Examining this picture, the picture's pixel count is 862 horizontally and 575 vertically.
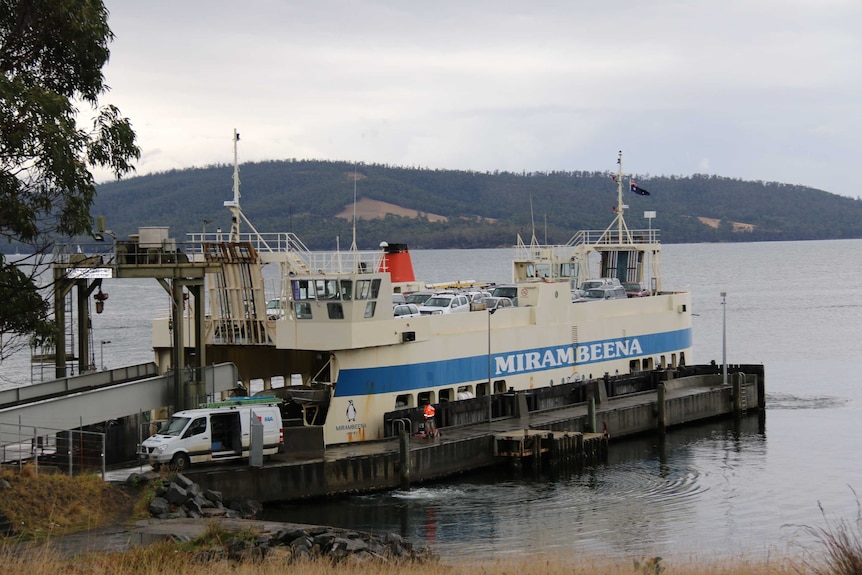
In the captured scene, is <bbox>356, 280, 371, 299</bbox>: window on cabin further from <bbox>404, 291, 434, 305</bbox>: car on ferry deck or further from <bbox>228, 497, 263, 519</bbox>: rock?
<bbox>404, 291, 434, 305</bbox>: car on ferry deck

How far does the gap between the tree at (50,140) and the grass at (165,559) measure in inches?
131

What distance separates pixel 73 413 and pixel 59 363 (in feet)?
13.4

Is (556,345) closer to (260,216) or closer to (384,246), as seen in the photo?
(384,246)

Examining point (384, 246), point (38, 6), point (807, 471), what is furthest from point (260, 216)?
point (38, 6)

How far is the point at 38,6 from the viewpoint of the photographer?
20578 millimetres

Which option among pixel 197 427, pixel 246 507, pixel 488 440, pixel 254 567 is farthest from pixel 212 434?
pixel 254 567

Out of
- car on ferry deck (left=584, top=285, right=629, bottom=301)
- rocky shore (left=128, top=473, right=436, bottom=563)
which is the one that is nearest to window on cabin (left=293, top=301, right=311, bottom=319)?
rocky shore (left=128, top=473, right=436, bottom=563)

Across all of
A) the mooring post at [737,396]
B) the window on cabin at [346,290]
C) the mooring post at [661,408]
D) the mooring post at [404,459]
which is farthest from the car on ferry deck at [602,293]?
the mooring post at [404,459]

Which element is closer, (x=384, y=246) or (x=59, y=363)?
(x=59, y=363)

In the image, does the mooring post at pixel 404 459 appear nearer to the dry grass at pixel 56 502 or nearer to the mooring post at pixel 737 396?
the dry grass at pixel 56 502

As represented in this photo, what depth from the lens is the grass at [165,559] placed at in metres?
16.4

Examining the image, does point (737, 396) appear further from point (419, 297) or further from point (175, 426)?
point (175, 426)

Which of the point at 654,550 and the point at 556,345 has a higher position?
the point at 556,345

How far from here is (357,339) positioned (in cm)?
3275
